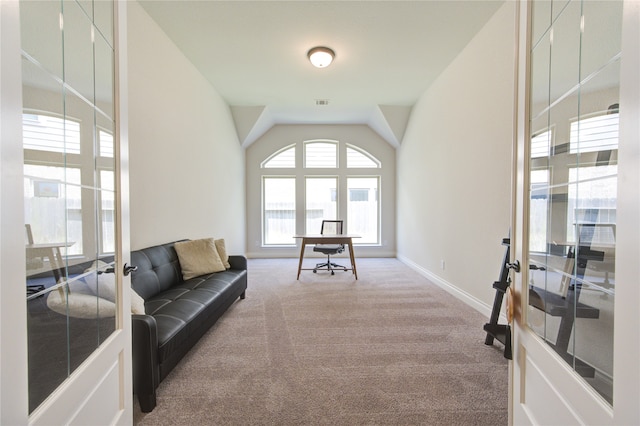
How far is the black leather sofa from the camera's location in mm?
1516

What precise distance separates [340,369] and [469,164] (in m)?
2.58

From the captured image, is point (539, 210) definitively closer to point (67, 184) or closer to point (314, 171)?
point (67, 184)

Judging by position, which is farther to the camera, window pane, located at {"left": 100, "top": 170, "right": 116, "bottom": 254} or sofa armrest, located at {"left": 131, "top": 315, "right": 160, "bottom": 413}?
sofa armrest, located at {"left": 131, "top": 315, "right": 160, "bottom": 413}

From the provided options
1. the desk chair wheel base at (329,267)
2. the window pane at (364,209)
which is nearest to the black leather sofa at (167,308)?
the desk chair wheel base at (329,267)

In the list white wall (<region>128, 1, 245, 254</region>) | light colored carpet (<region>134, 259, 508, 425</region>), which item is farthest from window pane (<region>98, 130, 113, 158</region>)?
white wall (<region>128, 1, 245, 254</region>)

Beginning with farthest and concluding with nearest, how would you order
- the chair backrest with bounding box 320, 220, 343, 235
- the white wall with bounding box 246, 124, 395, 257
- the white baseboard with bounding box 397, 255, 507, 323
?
the white wall with bounding box 246, 124, 395, 257, the chair backrest with bounding box 320, 220, 343, 235, the white baseboard with bounding box 397, 255, 507, 323

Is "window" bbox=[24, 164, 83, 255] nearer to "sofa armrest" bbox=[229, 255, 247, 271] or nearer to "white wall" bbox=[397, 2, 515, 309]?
"sofa armrest" bbox=[229, 255, 247, 271]

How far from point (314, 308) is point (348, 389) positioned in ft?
4.64

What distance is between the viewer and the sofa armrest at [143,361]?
59.1 inches

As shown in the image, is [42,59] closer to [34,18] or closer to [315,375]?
[34,18]

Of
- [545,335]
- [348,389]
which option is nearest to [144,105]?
[348,389]

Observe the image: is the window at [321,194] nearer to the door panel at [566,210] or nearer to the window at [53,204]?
the door panel at [566,210]

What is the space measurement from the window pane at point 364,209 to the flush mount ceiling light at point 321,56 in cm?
325

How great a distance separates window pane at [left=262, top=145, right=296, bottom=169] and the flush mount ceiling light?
294cm
